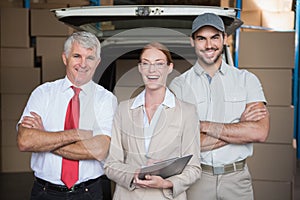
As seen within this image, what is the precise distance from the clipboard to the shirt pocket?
0.43 meters

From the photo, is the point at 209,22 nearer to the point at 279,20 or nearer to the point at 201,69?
the point at 201,69

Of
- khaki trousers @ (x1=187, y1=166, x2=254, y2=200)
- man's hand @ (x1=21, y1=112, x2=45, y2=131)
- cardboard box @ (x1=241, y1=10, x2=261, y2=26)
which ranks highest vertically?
cardboard box @ (x1=241, y1=10, x2=261, y2=26)

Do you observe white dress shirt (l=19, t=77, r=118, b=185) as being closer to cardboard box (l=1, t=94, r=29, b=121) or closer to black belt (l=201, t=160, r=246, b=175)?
black belt (l=201, t=160, r=246, b=175)

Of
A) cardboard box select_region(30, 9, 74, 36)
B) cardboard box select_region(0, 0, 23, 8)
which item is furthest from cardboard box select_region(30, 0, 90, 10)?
cardboard box select_region(30, 9, 74, 36)

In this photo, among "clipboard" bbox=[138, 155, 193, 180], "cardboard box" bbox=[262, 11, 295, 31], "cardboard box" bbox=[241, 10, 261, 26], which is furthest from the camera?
"cardboard box" bbox=[262, 11, 295, 31]

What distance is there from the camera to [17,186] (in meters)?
5.25

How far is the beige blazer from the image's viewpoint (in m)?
2.33

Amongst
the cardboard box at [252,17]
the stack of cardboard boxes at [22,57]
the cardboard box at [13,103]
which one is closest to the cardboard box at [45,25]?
the stack of cardboard boxes at [22,57]

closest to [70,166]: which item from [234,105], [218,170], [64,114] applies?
[64,114]

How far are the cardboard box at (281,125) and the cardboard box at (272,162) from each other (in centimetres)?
4

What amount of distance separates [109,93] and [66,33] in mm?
2407

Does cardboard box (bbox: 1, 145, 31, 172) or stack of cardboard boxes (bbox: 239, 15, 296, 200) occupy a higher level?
stack of cardboard boxes (bbox: 239, 15, 296, 200)

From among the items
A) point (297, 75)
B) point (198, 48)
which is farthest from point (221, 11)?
point (297, 75)

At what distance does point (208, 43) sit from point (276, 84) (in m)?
1.66
